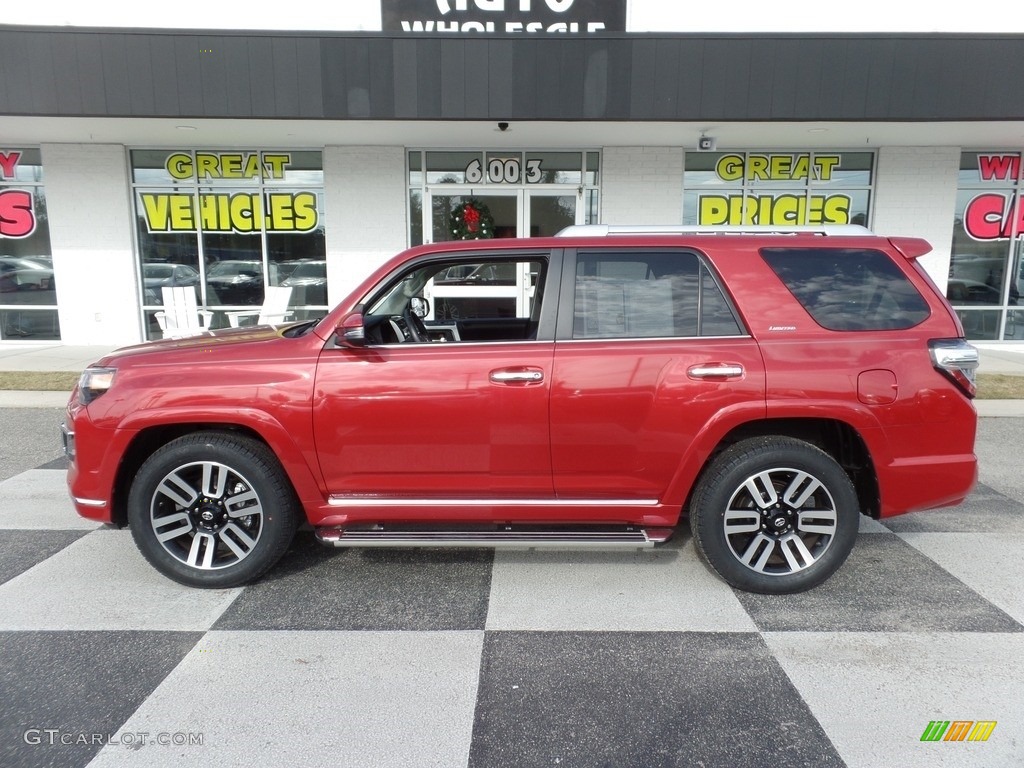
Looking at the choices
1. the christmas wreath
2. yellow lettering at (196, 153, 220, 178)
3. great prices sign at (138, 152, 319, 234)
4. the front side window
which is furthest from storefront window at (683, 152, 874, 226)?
yellow lettering at (196, 153, 220, 178)

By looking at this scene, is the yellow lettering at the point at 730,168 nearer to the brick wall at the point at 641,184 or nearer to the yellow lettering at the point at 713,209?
the yellow lettering at the point at 713,209

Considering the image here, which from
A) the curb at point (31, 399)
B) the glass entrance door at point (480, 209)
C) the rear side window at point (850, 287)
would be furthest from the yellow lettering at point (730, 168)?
the curb at point (31, 399)

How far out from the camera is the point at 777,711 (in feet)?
8.62

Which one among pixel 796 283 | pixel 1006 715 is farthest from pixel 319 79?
pixel 1006 715

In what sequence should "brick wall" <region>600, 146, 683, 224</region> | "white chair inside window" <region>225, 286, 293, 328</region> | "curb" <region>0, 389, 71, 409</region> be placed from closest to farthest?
"curb" <region>0, 389, 71, 409</region> < "white chair inside window" <region>225, 286, 293, 328</region> < "brick wall" <region>600, 146, 683, 224</region>

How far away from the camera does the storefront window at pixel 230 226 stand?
1183cm

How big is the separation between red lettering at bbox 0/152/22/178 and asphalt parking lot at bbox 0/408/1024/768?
1085 cm

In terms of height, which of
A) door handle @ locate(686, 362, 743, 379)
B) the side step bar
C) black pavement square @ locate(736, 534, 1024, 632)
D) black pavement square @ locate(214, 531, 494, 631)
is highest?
door handle @ locate(686, 362, 743, 379)

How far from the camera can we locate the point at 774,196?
468 inches

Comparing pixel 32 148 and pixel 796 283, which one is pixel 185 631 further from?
pixel 32 148

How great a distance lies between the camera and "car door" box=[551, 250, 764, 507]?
3.37m

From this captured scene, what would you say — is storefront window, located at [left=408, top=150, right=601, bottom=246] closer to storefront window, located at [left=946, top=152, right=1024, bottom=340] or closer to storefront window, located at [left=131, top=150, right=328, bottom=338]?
storefront window, located at [left=131, top=150, right=328, bottom=338]

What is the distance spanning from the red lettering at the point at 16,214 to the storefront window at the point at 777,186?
11717 millimetres

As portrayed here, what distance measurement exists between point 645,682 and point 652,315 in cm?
179
